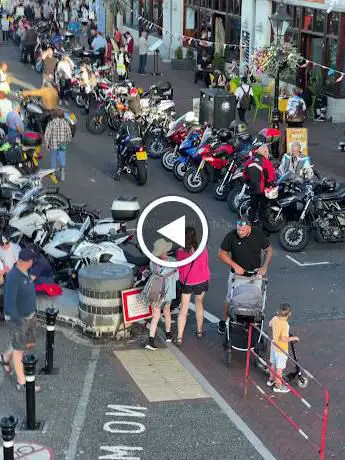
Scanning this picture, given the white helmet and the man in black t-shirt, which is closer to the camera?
the man in black t-shirt

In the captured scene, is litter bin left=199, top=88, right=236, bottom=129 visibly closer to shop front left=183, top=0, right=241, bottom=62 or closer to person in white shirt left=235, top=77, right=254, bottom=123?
person in white shirt left=235, top=77, right=254, bottom=123

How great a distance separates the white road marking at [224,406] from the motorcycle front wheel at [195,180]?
6910 mm

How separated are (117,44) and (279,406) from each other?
2398 cm

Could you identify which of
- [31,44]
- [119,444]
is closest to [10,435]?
[119,444]

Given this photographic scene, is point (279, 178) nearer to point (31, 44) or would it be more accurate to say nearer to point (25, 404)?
point (25, 404)

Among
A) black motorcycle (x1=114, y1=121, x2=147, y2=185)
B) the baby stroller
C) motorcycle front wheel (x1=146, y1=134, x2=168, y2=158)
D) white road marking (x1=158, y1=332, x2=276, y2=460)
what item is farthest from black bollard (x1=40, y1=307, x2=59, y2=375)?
motorcycle front wheel (x1=146, y1=134, x2=168, y2=158)

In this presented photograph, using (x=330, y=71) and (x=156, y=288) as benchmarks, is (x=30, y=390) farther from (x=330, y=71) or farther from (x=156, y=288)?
(x=330, y=71)

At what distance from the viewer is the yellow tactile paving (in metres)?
9.86

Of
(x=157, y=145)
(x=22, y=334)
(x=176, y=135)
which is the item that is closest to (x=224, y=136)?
(x=176, y=135)

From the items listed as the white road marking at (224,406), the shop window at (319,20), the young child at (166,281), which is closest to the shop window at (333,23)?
the shop window at (319,20)

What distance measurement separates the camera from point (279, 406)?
9664 millimetres

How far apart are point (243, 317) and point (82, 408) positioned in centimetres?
217

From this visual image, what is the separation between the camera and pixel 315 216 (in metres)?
15.0
